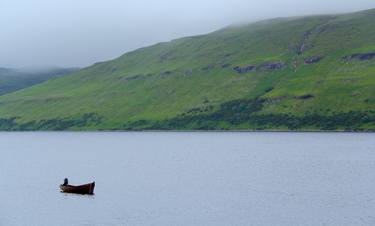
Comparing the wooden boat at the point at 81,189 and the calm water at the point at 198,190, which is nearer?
the calm water at the point at 198,190

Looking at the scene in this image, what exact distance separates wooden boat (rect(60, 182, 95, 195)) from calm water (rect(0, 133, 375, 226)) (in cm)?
124

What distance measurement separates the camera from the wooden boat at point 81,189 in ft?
356

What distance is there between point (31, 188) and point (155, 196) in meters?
26.7

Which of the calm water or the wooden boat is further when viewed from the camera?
the wooden boat

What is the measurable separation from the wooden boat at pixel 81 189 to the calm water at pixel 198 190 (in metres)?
1.24

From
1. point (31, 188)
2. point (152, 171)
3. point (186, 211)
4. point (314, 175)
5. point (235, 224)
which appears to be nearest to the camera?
point (235, 224)

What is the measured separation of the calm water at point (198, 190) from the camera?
Answer: 277 feet

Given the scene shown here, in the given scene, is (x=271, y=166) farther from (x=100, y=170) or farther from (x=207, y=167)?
(x=100, y=170)

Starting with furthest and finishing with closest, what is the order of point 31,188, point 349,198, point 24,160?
point 24,160, point 31,188, point 349,198

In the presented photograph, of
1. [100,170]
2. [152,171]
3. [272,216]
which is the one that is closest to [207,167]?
[152,171]

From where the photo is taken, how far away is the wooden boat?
109 meters

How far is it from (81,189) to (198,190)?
64.4ft

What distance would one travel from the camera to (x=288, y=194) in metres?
103

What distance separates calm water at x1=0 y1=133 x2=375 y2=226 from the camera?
277ft
